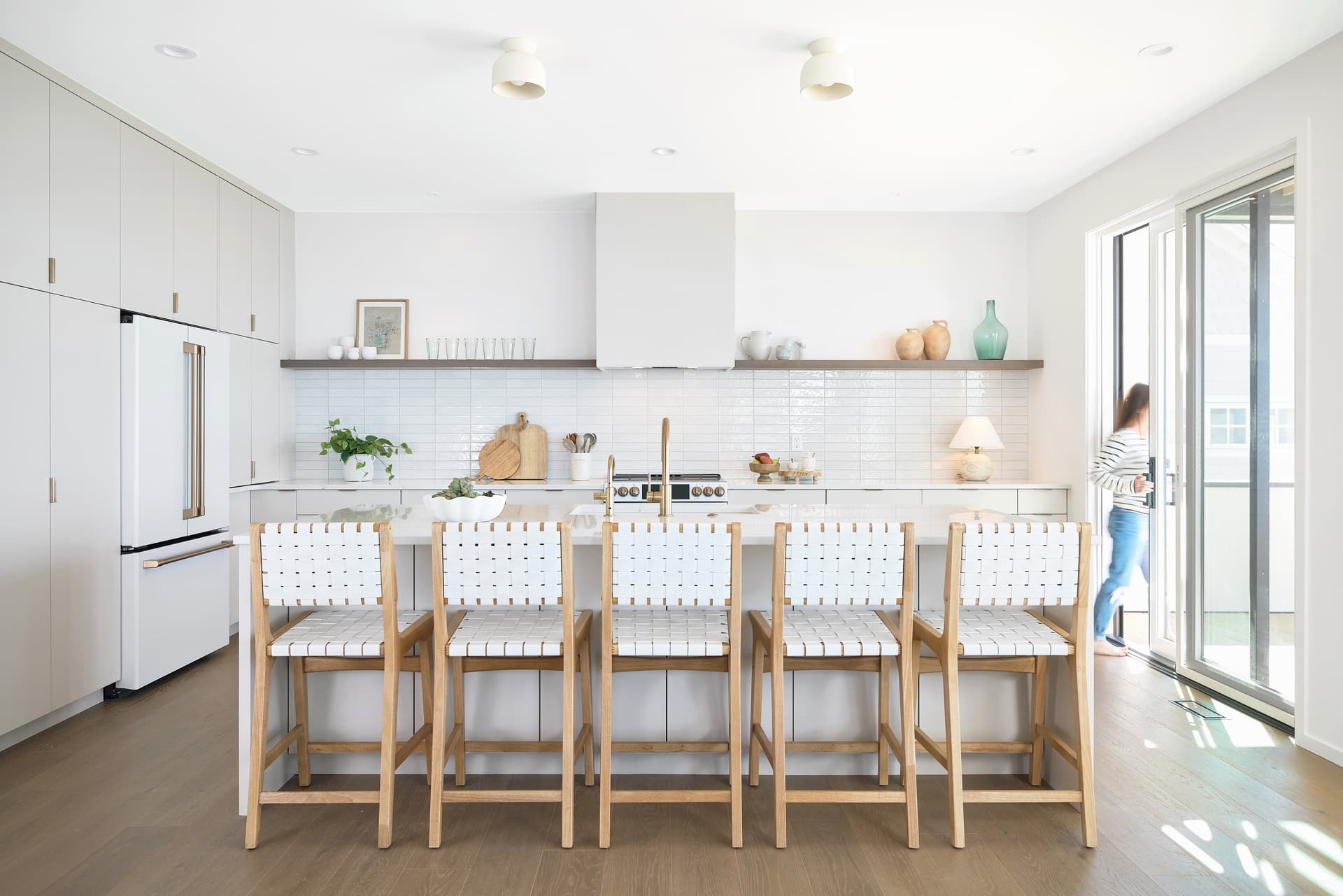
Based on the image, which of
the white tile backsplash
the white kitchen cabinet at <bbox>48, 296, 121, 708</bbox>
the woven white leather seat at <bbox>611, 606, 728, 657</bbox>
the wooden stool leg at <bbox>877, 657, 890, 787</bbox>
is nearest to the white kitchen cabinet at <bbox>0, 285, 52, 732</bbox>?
the white kitchen cabinet at <bbox>48, 296, 121, 708</bbox>

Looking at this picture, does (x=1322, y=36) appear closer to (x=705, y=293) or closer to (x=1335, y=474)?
(x=1335, y=474)

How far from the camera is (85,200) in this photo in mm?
3359

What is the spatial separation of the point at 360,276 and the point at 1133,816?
5161 mm

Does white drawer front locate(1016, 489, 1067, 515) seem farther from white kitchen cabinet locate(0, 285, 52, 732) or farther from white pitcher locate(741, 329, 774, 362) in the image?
white kitchen cabinet locate(0, 285, 52, 732)

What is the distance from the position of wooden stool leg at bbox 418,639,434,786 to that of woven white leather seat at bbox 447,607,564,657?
184mm

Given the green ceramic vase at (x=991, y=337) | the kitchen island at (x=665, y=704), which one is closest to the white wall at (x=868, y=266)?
the green ceramic vase at (x=991, y=337)

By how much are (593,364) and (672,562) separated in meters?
3.05

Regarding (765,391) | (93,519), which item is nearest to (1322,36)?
(765,391)

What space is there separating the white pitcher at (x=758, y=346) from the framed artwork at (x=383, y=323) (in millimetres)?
2327

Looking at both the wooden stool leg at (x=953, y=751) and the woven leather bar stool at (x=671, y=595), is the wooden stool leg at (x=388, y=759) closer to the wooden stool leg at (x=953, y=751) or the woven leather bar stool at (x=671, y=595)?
the woven leather bar stool at (x=671, y=595)

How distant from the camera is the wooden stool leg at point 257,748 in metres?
2.29

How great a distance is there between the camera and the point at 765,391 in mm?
5375

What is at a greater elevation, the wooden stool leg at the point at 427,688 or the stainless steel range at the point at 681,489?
the stainless steel range at the point at 681,489

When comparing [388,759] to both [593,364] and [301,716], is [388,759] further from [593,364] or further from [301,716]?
[593,364]
